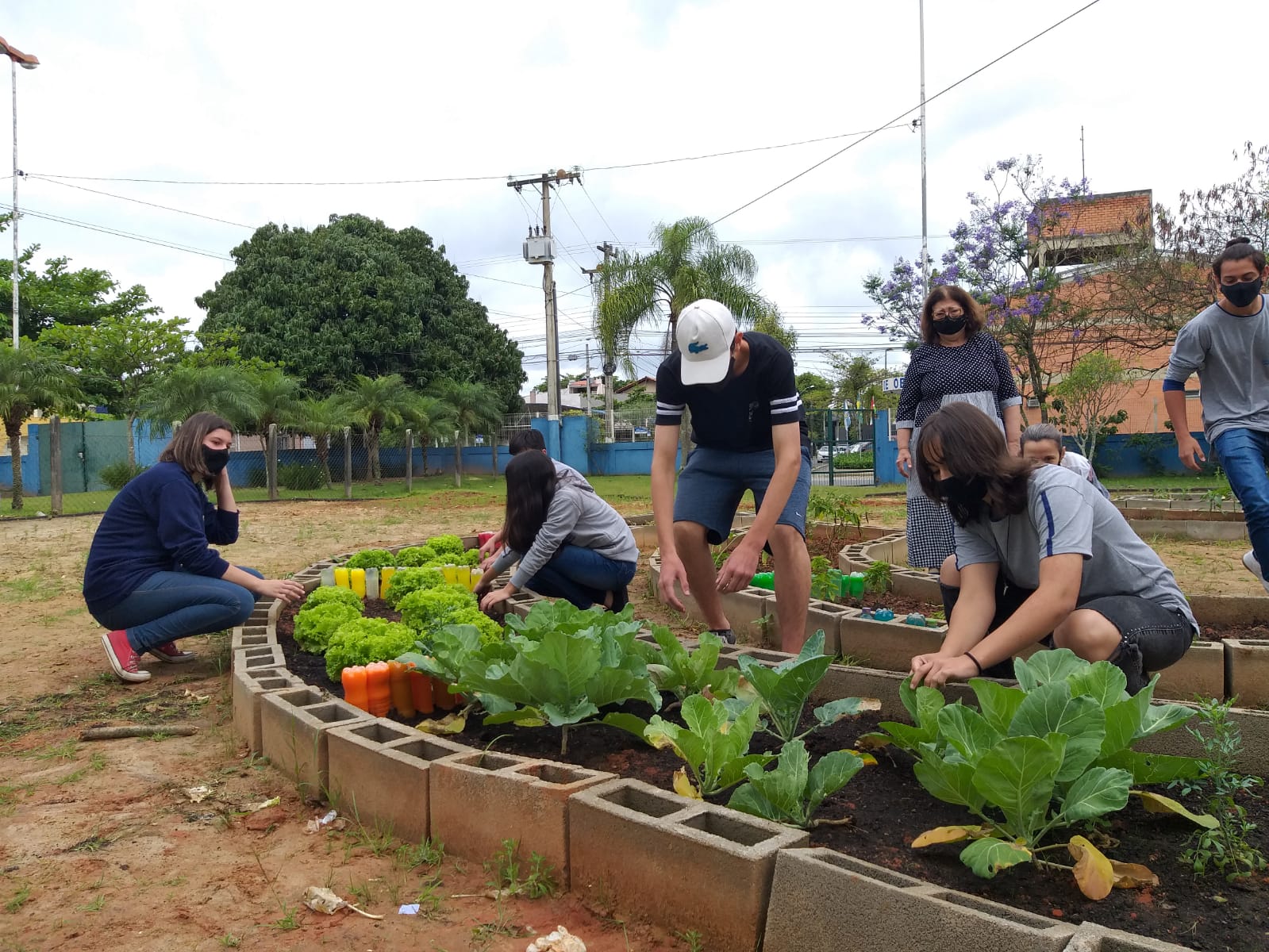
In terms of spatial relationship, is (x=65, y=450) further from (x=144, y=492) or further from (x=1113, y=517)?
(x=1113, y=517)

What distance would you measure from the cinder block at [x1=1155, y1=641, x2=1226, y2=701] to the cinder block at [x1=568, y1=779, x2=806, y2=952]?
2.36m

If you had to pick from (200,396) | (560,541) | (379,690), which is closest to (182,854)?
(379,690)

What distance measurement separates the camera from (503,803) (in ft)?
7.52

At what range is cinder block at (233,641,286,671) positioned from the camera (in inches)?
145

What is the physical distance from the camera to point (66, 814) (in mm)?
2811

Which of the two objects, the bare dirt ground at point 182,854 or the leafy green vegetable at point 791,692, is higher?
the leafy green vegetable at point 791,692

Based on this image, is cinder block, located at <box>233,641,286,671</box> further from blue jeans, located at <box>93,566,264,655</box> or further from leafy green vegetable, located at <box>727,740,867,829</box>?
leafy green vegetable, located at <box>727,740,867,829</box>

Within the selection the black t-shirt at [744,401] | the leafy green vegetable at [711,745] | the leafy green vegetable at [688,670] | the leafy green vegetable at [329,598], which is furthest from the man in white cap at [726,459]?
the leafy green vegetable at [329,598]

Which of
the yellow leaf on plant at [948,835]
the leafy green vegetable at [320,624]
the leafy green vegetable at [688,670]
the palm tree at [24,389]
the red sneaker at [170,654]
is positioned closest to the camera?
the yellow leaf on plant at [948,835]

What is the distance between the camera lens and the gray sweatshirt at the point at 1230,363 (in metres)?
4.13

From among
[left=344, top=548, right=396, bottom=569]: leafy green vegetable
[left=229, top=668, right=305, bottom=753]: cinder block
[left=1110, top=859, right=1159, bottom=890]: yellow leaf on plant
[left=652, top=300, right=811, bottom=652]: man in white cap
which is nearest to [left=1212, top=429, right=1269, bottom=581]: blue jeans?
[left=652, top=300, right=811, bottom=652]: man in white cap

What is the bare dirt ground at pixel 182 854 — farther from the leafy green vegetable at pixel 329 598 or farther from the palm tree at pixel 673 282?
the palm tree at pixel 673 282

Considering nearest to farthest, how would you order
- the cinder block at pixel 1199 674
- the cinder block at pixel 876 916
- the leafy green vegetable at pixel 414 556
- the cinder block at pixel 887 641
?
the cinder block at pixel 876 916 < the cinder block at pixel 1199 674 < the cinder block at pixel 887 641 < the leafy green vegetable at pixel 414 556

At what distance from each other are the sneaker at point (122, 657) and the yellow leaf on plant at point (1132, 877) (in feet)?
13.8
